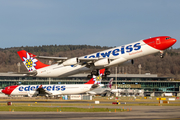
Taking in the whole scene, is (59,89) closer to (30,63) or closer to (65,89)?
(65,89)

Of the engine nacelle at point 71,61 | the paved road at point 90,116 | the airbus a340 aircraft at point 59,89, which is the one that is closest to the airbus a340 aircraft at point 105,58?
the engine nacelle at point 71,61

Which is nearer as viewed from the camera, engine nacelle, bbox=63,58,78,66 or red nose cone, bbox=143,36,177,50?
red nose cone, bbox=143,36,177,50

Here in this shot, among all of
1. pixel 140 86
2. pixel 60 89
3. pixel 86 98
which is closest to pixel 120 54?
pixel 86 98

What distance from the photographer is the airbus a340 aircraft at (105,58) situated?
175ft

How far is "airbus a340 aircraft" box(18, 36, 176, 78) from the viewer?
175 feet

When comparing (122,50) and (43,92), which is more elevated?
(122,50)

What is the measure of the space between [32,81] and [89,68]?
121 metres

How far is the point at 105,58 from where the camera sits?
56812 millimetres

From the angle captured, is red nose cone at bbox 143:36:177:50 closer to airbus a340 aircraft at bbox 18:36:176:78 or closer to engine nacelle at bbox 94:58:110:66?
airbus a340 aircraft at bbox 18:36:176:78

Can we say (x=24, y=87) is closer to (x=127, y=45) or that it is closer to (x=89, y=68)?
(x=89, y=68)

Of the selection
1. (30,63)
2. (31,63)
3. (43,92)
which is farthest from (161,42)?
(43,92)

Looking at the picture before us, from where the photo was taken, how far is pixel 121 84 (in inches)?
7456

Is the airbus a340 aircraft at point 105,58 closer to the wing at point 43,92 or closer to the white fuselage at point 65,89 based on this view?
the wing at point 43,92

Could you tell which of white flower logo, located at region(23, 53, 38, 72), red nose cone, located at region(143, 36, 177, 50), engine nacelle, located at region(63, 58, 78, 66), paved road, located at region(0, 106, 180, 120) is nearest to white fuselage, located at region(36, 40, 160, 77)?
red nose cone, located at region(143, 36, 177, 50)
